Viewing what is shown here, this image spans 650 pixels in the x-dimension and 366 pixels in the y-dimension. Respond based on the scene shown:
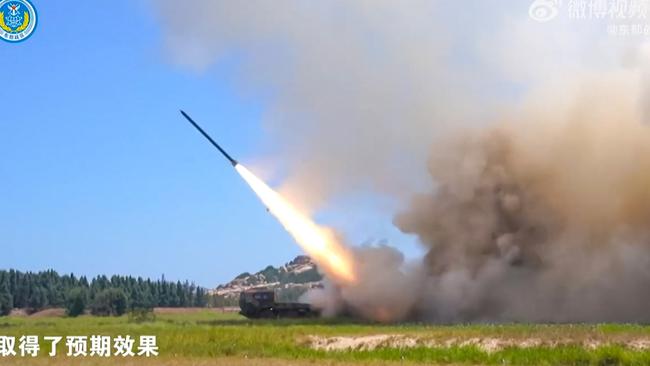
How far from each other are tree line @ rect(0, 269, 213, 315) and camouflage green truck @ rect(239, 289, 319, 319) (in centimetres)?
5743

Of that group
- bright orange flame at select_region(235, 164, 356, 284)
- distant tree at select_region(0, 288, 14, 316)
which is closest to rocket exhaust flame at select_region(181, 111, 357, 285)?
bright orange flame at select_region(235, 164, 356, 284)

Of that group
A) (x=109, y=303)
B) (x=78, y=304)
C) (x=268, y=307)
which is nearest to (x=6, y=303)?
(x=109, y=303)

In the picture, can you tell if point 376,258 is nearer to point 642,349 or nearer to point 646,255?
point 646,255

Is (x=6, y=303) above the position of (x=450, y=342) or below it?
above

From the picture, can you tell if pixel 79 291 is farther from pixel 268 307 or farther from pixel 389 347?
pixel 389 347

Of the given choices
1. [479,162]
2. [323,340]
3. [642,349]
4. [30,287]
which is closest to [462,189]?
[479,162]

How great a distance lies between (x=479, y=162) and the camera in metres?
63.5

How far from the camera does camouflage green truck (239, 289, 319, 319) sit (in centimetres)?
6662

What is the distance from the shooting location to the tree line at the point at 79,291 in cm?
13212

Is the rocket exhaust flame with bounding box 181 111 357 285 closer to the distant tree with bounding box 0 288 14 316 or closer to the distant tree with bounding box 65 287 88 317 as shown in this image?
the distant tree with bounding box 65 287 88 317

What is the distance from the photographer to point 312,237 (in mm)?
60562

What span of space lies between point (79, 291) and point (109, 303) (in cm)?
1491

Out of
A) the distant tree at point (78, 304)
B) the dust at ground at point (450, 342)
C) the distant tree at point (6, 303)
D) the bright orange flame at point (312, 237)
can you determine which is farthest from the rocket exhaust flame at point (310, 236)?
the distant tree at point (6, 303)

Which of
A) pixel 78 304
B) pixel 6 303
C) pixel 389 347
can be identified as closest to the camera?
pixel 389 347
